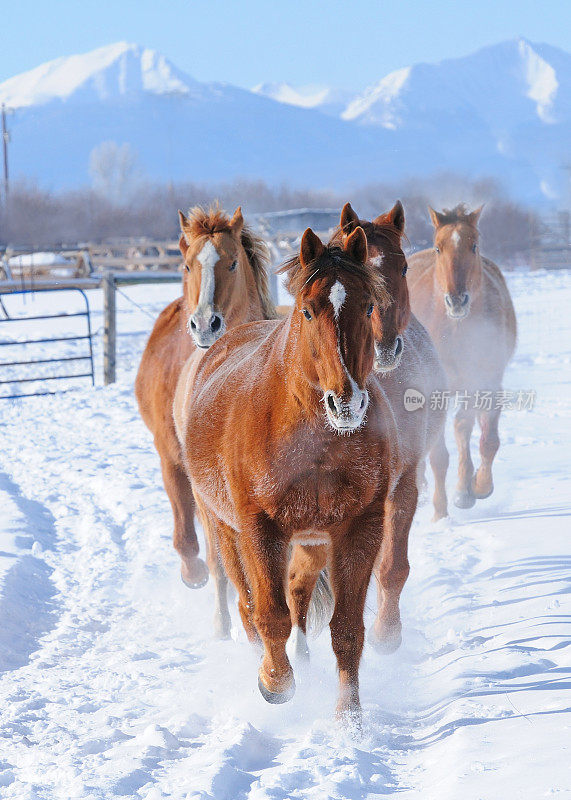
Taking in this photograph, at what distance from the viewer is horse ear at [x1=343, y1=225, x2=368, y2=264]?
2.69 metres

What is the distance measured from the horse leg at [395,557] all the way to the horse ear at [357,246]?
1.33 metres

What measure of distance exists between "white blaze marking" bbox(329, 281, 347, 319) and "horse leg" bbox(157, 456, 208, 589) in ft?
7.50

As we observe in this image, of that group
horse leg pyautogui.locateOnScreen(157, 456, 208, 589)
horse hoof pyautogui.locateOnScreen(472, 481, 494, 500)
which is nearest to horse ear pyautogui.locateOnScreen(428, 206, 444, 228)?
horse hoof pyautogui.locateOnScreen(472, 481, 494, 500)

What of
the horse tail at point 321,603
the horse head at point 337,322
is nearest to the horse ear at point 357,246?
the horse head at point 337,322

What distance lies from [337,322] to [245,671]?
1.83 metres

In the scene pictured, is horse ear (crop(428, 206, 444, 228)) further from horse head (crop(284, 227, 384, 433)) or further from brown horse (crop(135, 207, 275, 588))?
horse head (crop(284, 227, 384, 433))

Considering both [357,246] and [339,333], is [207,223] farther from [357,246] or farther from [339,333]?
[339,333]

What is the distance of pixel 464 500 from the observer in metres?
5.98

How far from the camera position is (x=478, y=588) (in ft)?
14.4

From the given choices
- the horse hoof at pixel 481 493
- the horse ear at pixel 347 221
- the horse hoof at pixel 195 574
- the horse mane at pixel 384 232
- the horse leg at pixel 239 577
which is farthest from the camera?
the horse hoof at pixel 481 493

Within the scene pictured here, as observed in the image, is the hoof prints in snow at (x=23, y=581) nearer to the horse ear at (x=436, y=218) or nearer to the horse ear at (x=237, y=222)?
the horse ear at (x=237, y=222)

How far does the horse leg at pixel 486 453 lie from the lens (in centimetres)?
606

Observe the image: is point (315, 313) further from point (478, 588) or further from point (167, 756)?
point (478, 588)

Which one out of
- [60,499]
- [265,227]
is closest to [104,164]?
[265,227]
